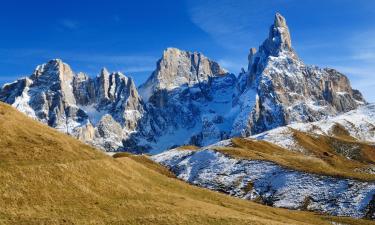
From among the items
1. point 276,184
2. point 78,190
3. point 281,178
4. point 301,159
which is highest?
point 301,159

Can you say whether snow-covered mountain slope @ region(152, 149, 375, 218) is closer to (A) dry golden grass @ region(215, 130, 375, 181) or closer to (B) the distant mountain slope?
(B) the distant mountain slope

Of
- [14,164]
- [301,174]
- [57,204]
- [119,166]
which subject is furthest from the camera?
[301,174]

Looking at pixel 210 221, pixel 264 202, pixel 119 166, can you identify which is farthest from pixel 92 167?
pixel 264 202

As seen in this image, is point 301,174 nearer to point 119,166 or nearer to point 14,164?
point 119,166

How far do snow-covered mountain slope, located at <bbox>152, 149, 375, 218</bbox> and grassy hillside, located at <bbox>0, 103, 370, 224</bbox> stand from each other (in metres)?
27.9

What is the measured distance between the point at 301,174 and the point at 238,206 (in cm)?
4457

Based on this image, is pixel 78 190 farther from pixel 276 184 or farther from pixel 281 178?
pixel 281 178

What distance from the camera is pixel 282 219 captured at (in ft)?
220

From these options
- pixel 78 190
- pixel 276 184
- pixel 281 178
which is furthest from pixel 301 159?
pixel 78 190

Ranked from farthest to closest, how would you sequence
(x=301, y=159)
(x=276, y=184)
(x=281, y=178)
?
(x=301, y=159), (x=281, y=178), (x=276, y=184)

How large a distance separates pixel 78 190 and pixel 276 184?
63325 mm

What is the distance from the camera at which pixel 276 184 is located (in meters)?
109

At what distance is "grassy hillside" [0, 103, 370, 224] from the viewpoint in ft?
159

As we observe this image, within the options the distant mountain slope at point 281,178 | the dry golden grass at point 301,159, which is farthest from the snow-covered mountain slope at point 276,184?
the dry golden grass at point 301,159
